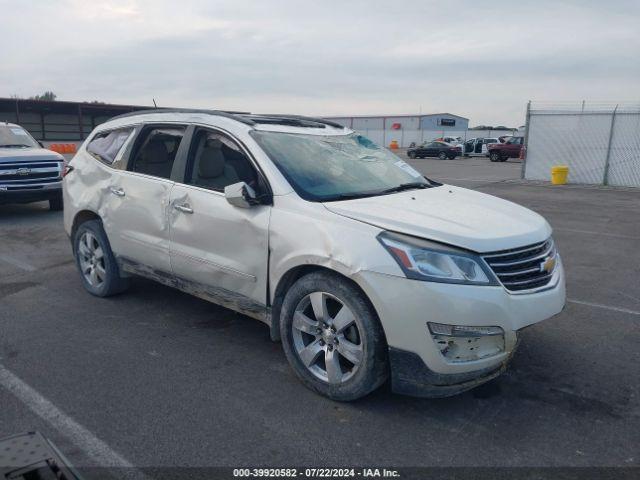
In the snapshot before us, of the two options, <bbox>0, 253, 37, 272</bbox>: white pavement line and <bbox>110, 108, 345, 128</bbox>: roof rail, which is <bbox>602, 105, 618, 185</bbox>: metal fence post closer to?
<bbox>110, 108, 345, 128</bbox>: roof rail

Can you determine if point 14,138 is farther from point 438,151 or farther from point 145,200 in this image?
point 438,151

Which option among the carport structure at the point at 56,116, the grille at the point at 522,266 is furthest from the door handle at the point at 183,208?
the carport structure at the point at 56,116

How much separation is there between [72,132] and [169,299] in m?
24.6

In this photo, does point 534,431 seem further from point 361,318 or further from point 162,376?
point 162,376

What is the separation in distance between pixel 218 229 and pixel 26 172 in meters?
7.78

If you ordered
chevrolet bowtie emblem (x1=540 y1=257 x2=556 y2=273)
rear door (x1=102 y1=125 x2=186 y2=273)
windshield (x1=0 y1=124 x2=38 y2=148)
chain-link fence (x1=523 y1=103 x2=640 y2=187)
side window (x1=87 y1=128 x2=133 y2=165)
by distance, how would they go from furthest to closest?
chain-link fence (x1=523 y1=103 x2=640 y2=187)
windshield (x1=0 y1=124 x2=38 y2=148)
side window (x1=87 y1=128 x2=133 y2=165)
rear door (x1=102 y1=125 x2=186 y2=273)
chevrolet bowtie emblem (x1=540 y1=257 x2=556 y2=273)

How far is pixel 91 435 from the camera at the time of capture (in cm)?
300

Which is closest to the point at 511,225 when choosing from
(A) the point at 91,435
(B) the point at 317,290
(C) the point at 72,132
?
(B) the point at 317,290

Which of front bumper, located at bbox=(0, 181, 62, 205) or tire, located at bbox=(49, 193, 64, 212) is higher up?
front bumper, located at bbox=(0, 181, 62, 205)

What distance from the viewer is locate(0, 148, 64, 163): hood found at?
9789mm

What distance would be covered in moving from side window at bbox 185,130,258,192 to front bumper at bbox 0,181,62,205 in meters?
7.16

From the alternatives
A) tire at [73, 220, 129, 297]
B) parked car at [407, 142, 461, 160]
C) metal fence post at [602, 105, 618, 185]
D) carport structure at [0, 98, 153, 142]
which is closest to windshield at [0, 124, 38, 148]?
tire at [73, 220, 129, 297]

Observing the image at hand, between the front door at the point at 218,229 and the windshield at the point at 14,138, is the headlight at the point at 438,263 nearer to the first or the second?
the front door at the point at 218,229

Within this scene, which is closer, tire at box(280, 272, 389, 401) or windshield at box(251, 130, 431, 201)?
tire at box(280, 272, 389, 401)
